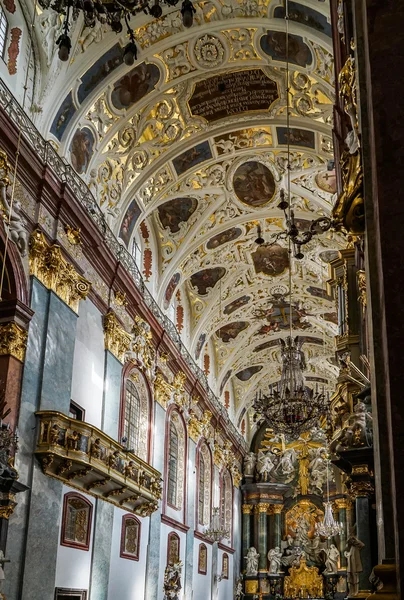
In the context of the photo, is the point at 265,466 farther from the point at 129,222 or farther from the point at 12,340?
the point at 12,340

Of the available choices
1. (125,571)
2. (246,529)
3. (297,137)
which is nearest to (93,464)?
(125,571)

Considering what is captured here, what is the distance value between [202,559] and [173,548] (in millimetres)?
4693

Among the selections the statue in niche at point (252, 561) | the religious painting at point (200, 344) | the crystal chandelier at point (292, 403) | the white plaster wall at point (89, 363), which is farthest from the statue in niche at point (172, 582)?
the statue in niche at point (252, 561)

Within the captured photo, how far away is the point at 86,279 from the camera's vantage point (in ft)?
53.1

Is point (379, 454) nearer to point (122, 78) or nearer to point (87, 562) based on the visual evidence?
point (87, 562)

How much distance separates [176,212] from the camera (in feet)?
72.9

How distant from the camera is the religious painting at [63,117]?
15.5 meters

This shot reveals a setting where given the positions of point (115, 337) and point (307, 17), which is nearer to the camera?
point (307, 17)

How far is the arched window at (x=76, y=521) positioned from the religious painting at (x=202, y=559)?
11689 mm

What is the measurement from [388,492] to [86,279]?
12.9 metres

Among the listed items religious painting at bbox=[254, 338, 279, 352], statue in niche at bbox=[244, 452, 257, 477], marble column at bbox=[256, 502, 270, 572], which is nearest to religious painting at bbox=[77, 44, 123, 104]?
religious painting at bbox=[254, 338, 279, 352]

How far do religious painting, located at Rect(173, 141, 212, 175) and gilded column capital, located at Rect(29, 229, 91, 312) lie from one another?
582 cm

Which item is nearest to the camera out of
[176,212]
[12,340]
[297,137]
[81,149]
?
[12,340]

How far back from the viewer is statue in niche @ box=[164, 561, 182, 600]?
795 inches
